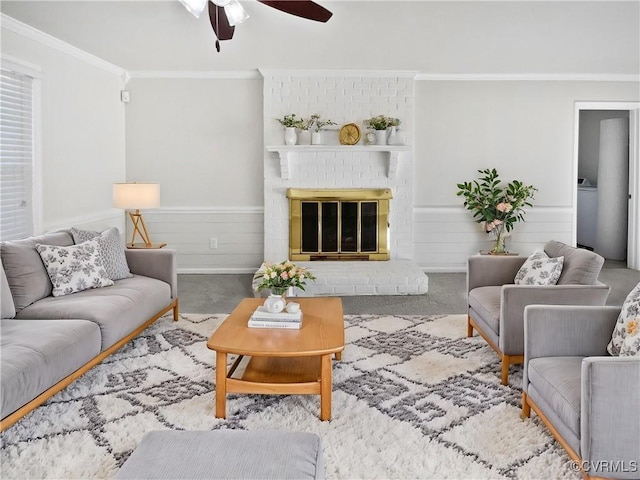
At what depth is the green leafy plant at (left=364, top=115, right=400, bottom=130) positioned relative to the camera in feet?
21.2

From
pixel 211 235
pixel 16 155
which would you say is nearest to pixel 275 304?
pixel 16 155

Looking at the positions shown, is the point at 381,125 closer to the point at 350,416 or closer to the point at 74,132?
the point at 74,132

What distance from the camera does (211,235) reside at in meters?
6.89

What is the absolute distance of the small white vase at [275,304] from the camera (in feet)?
10.7

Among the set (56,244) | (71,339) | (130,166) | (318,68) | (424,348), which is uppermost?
(318,68)

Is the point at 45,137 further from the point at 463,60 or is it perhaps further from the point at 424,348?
the point at 463,60

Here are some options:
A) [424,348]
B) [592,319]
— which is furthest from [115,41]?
[592,319]

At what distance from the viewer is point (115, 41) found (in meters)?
5.69

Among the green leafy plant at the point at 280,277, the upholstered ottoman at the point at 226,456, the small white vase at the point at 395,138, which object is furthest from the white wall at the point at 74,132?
the upholstered ottoman at the point at 226,456

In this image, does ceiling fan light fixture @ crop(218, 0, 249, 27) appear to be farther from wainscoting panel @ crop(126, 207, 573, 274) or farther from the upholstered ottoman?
wainscoting panel @ crop(126, 207, 573, 274)

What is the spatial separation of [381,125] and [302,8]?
10.5 feet

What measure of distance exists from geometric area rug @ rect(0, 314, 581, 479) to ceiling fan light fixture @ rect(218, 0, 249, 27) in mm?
2075

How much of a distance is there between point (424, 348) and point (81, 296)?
7.24 ft

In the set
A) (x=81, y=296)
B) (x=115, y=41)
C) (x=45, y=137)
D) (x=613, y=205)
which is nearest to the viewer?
(x=81, y=296)
